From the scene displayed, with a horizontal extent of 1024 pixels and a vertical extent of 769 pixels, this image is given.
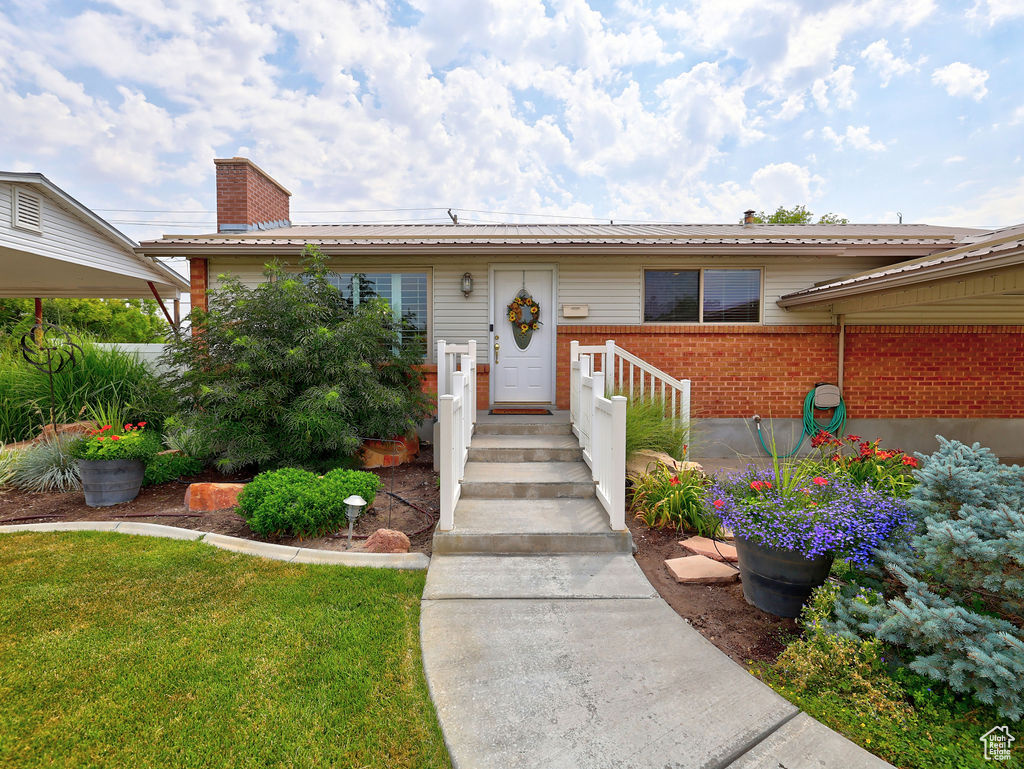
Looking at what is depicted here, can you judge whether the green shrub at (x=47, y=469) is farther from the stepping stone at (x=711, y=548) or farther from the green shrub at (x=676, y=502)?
the stepping stone at (x=711, y=548)

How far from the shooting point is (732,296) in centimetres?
709

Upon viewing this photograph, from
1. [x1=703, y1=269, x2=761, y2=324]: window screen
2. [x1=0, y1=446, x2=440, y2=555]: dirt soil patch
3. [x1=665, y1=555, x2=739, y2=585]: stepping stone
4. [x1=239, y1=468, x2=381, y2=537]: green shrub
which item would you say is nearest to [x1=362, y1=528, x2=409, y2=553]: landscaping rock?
[x1=0, y1=446, x2=440, y2=555]: dirt soil patch

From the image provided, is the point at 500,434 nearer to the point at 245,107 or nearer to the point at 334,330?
the point at 334,330

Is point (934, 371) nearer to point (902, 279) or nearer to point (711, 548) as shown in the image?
point (902, 279)

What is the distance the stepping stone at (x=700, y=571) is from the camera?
306 cm

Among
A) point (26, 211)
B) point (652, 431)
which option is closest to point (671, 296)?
point (652, 431)

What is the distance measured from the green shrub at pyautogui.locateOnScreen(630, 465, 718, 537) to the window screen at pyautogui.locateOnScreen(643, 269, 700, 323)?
3.53m

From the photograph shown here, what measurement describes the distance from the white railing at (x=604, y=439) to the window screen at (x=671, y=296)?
8.76 feet

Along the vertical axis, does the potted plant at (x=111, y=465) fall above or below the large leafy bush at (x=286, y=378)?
below

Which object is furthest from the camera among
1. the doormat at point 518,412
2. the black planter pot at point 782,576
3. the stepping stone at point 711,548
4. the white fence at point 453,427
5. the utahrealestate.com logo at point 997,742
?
the doormat at point 518,412

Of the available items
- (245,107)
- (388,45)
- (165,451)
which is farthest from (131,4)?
(165,451)

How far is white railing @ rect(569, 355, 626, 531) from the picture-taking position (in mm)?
3555

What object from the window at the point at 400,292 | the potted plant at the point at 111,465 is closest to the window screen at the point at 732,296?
the window at the point at 400,292

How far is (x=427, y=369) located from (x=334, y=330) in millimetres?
1768
